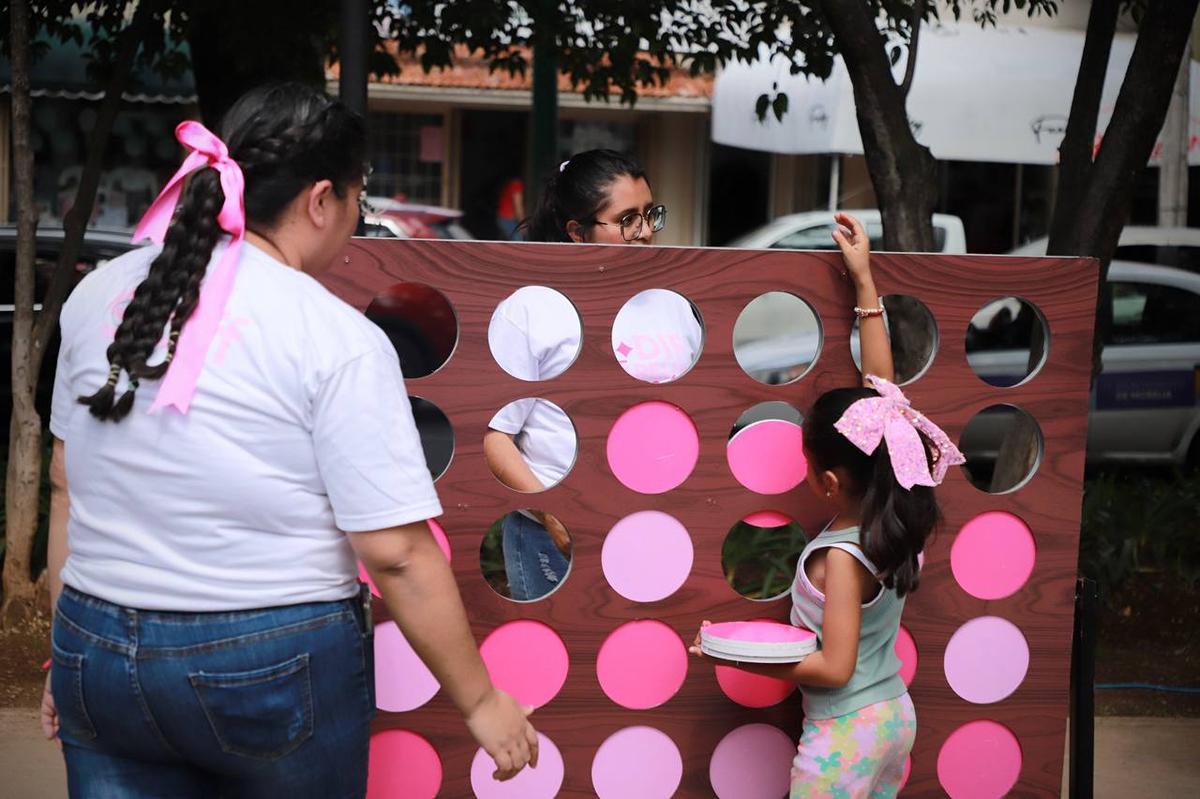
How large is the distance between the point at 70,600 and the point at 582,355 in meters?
1.21

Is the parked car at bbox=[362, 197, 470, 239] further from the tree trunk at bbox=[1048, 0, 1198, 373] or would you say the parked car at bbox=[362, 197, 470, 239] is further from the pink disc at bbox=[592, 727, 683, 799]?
the pink disc at bbox=[592, 727, 683, 799]

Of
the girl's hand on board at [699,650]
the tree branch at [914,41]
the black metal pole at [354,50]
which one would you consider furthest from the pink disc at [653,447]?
the tree branch at [914,41]

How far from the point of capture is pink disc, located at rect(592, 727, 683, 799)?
120 inches

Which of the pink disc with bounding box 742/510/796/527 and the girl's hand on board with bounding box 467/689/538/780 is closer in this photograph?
the girl's hand on board with bounding box 467/689/538/780

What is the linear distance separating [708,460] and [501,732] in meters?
1.09

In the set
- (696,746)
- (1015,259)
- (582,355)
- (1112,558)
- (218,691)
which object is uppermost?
(1015,259)

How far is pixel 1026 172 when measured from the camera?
16469mm

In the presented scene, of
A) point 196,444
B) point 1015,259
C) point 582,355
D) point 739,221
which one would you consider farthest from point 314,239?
point 739,221

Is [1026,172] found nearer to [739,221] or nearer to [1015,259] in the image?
[739,221]

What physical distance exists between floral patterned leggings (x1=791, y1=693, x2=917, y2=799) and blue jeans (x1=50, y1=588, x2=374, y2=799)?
1.09 meters

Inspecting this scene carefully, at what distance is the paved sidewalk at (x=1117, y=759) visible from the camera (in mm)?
4133

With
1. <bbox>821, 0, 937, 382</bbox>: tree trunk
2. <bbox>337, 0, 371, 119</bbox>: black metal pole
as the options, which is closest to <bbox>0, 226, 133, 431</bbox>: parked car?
<bbox>337, 0, 371, 119</bbox>: black metal pole

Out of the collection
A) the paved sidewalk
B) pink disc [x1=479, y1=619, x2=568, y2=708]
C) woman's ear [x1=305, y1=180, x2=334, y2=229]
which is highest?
woman's ear [x1=305, y1=180, x2=334, y2=229]

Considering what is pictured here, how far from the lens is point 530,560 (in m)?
3.11
